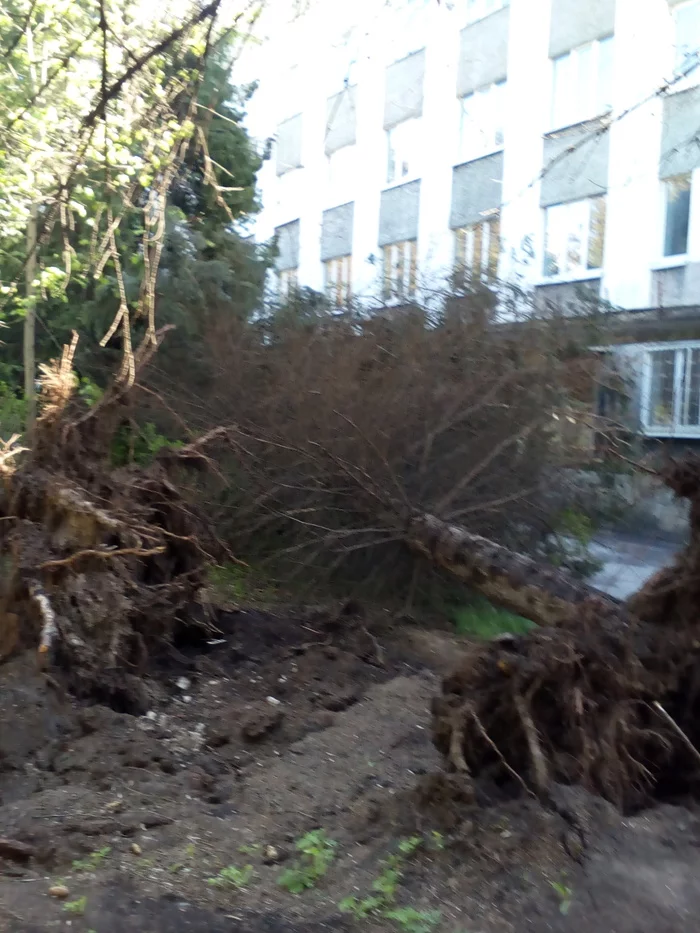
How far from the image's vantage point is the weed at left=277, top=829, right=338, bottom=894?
11.5 ft

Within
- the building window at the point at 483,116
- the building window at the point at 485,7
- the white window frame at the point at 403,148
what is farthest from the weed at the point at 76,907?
the white window frame at the point at 403,148

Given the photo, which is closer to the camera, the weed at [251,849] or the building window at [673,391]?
the weed at [251,849]

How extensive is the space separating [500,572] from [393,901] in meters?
3.34

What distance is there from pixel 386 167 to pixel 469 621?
46.4 ft

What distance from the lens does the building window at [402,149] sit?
18609 millimetres

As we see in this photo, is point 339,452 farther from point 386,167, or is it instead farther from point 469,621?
point 386,167

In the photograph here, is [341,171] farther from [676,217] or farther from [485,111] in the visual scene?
[676,217]

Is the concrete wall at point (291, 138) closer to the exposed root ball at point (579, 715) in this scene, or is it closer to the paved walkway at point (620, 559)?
the paved walkway at point (620, 559)

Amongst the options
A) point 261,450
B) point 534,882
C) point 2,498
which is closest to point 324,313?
point 261,450

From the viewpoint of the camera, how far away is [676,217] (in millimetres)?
14906

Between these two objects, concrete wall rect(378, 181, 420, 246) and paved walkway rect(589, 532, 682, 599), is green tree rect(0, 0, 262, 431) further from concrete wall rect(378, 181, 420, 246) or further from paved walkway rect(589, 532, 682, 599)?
concrete wall rect(378, 181, 420, 246)

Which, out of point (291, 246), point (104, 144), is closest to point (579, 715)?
point (104, 144)

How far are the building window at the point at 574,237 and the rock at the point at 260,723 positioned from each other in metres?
12.3

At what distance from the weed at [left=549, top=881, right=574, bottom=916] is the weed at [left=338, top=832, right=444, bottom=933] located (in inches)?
16.5
